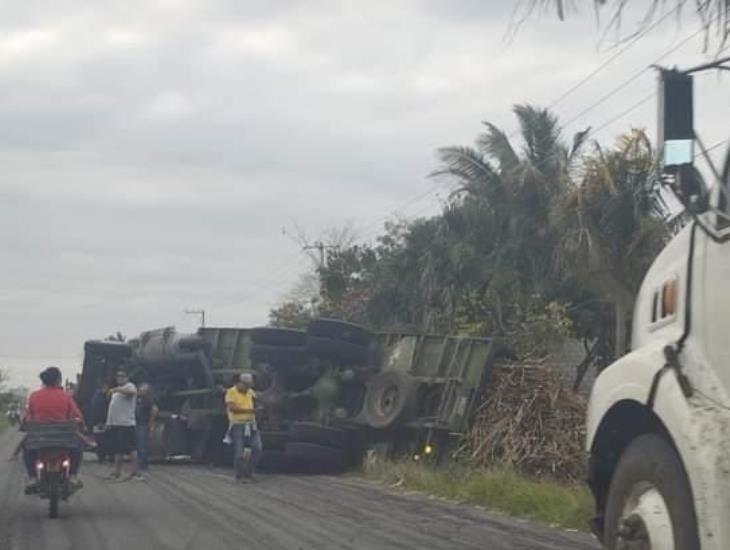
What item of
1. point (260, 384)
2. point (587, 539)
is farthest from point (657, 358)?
point (260, 384)

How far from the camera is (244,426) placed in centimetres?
2205

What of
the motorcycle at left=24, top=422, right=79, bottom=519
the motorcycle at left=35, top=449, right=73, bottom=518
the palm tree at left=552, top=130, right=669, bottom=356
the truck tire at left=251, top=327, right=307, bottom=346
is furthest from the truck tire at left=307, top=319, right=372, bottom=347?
the motorcycle at left=35, top=449, right=73, bottom=518

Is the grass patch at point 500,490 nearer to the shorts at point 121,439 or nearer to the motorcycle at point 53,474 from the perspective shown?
the shorts at point 121,439

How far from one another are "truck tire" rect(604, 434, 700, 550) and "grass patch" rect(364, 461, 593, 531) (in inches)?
220

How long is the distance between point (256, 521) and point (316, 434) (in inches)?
341

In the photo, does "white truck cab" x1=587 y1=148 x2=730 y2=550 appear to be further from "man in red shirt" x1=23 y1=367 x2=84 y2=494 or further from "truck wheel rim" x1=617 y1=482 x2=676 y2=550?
"man in red shirt" x1=23 y1=367 x2=84 y2=494

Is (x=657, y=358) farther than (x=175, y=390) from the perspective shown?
No

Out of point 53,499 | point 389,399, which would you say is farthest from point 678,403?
point 389,399

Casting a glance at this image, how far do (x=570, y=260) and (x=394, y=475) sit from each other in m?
8.34

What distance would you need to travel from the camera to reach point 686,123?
6.19 metres

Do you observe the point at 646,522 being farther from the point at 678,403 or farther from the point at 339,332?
the point at 339,332

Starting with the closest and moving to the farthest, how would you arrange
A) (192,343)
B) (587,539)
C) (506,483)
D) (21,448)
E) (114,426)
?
(587,539) < (21,448) < (506,483) < (114,426) < (192,343)

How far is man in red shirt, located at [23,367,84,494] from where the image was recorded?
15227mm

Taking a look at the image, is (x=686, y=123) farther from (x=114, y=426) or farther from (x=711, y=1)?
(x=114, y=426)
